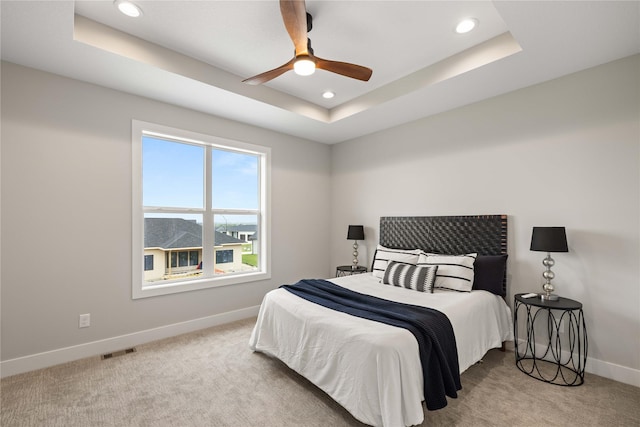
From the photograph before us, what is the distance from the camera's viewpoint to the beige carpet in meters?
1.99

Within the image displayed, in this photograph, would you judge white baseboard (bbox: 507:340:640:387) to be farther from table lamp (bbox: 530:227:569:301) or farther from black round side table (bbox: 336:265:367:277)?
black round side table (bbox: 336:265:367:277)

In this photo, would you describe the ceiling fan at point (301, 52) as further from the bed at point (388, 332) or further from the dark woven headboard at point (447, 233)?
the dark woven headboard at point (447, 233)

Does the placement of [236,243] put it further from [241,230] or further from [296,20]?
[296,20]

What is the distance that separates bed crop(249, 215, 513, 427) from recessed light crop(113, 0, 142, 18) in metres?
2.58

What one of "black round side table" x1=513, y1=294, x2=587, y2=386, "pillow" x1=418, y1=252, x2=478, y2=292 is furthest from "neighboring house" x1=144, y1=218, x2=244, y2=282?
"black round side table" x1=513, y1=294, x2=587, y2=386

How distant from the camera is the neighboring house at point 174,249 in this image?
344 centimetres

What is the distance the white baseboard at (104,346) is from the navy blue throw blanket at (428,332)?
1.85 metres

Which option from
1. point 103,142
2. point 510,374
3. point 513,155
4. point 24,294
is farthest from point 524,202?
point 24,294

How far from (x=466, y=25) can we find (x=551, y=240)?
1917 mm

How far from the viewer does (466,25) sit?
2363mm

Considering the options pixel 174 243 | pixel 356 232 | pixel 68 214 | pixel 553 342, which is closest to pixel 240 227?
pixel 174 243

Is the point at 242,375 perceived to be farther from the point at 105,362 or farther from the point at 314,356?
the point at 105,362

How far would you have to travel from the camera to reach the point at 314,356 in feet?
7.20

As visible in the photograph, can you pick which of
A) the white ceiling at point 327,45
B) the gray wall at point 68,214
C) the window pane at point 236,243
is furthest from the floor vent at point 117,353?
the white ceiling at point 327,45
